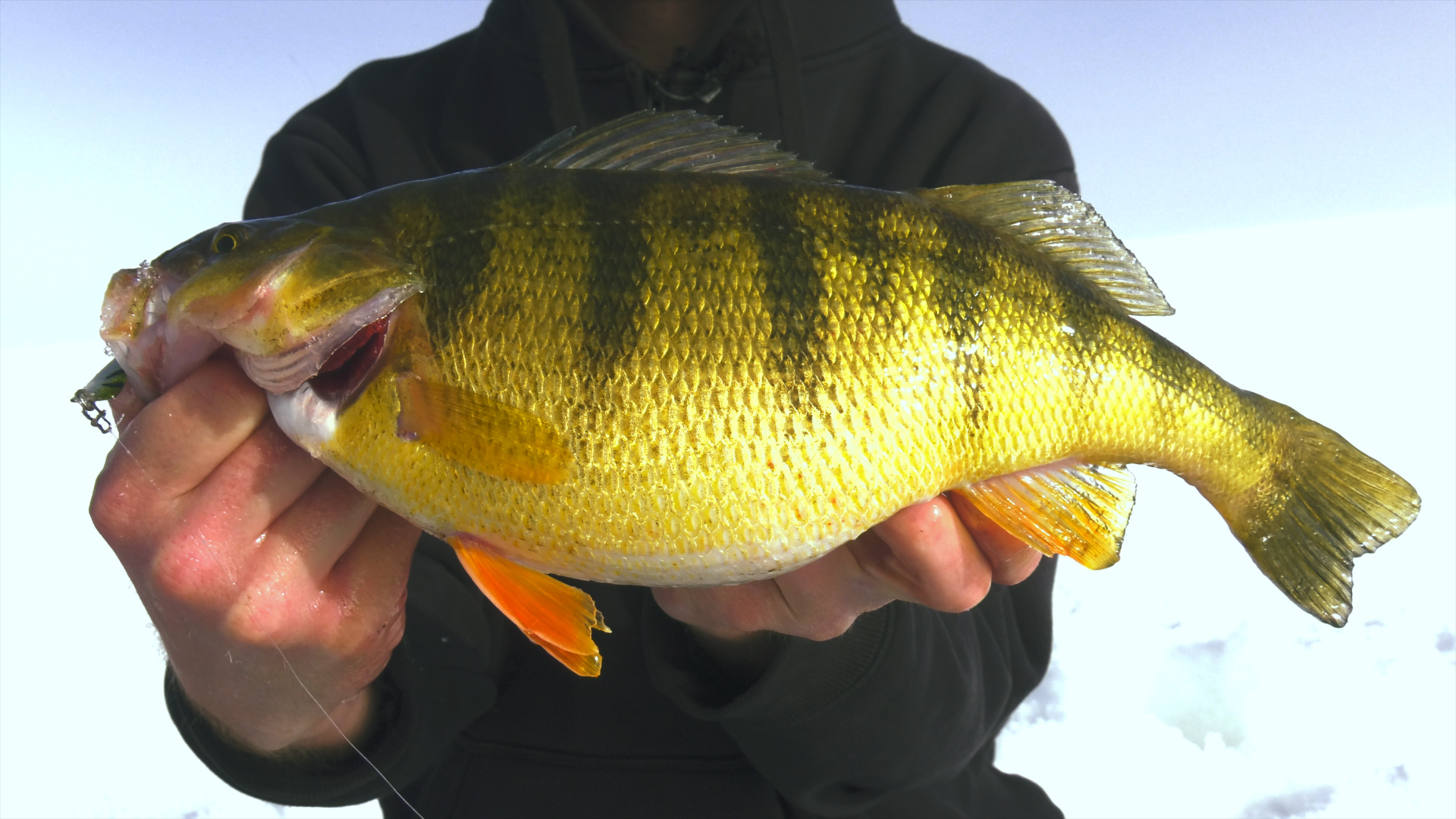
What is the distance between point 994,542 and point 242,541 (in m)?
0.87

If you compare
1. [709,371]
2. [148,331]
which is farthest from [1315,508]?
[148,331]

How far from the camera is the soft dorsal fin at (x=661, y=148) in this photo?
3.09 feet

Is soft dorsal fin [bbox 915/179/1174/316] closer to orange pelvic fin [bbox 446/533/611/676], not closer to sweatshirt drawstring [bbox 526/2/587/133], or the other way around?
orange pelvic fin [bbox 446/533/611/676]

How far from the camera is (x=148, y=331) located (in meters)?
0.85

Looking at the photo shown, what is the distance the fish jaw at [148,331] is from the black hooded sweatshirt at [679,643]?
76 centimetres

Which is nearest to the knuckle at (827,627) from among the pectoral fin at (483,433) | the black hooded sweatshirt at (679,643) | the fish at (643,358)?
the black hooded sweatshirt at (679,643)

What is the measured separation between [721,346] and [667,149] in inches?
11.1

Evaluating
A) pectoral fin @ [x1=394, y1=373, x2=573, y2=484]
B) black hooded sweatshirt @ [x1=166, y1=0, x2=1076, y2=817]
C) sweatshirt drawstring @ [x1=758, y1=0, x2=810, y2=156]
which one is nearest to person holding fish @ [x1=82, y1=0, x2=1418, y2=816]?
pectoral fin @ [x1=394, y1=373, x2=573, y2=484]

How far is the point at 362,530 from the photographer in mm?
990

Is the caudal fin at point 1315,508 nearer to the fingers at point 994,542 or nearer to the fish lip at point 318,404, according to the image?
the fingers at point 994,542

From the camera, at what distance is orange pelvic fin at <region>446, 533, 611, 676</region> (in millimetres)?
855

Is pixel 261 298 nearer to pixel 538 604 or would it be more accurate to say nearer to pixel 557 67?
pixel 538 604

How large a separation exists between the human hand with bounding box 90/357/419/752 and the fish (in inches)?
2.2

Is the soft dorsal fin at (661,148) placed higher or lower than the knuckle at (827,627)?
higher
